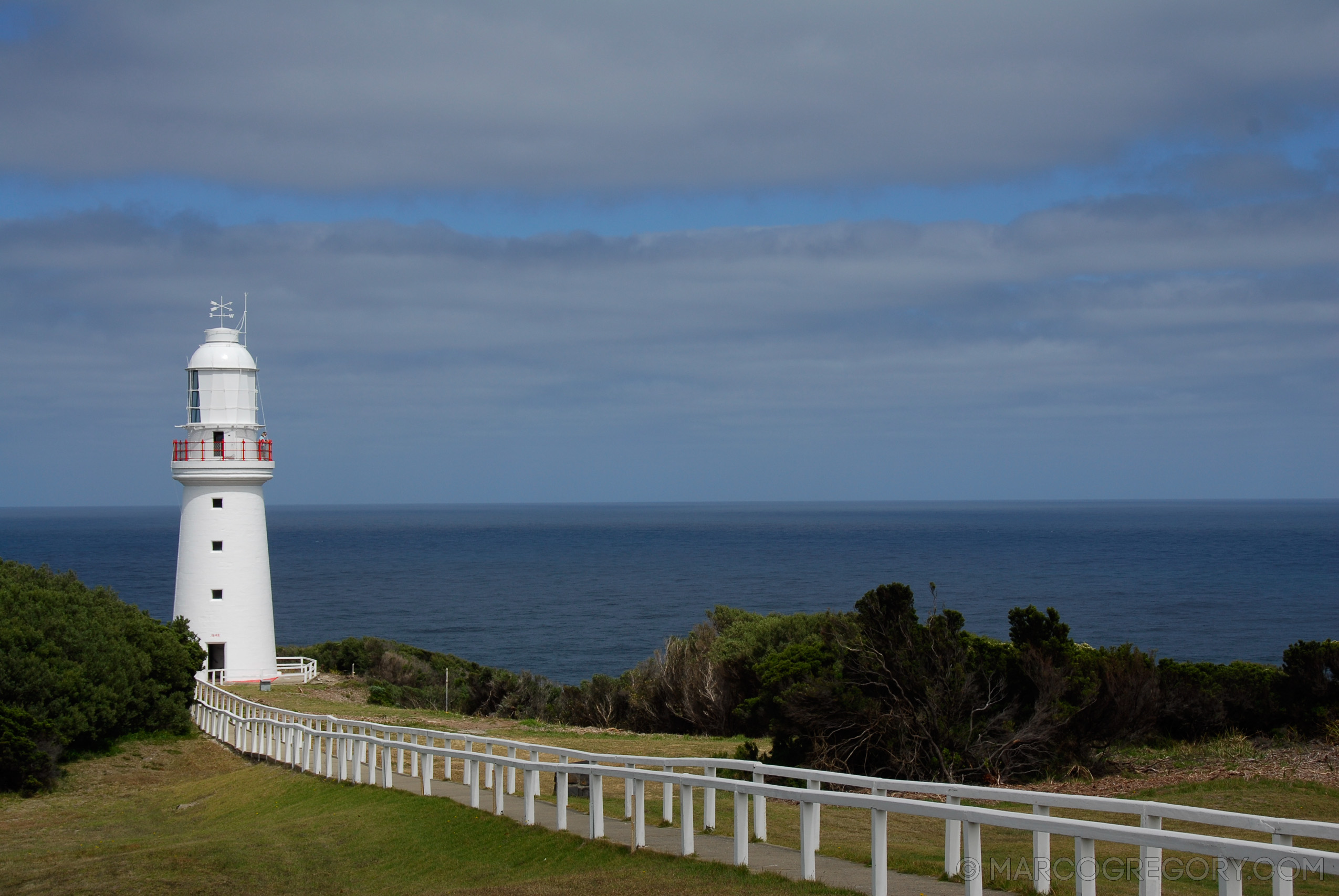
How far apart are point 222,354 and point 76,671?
13306 mm

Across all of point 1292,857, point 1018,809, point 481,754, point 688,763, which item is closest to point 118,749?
point 481,754

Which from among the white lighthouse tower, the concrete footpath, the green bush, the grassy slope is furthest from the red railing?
the concrete footpath

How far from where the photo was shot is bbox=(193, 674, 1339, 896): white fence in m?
6.34

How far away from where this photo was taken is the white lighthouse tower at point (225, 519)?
1293 inches

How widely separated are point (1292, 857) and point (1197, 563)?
124 meters

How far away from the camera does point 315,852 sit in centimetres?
1259

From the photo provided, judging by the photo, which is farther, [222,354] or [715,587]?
[715,587]

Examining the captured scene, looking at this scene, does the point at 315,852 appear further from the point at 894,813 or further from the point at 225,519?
the point at 225,519

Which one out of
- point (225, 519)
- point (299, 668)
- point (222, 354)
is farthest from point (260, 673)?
point (222, 354)

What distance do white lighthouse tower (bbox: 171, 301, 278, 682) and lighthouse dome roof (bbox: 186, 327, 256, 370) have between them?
35mm

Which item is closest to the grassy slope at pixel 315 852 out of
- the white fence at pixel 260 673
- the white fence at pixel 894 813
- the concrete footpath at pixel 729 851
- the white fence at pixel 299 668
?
the concrete footpath at pixel 729 851

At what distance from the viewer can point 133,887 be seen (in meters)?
10.8

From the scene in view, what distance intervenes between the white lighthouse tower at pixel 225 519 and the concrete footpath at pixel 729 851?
67.6 feet

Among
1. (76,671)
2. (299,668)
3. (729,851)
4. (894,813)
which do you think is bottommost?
(299,668)
